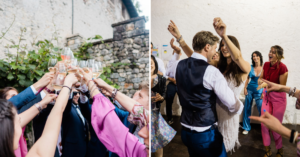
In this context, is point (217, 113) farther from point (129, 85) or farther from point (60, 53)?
point (60, 53)

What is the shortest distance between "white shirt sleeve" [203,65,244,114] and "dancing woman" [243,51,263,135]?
47 millimetres

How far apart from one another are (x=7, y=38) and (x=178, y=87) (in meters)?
1.28

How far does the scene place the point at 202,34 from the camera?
1.13 meters

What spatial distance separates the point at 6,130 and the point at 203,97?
109 centimetres

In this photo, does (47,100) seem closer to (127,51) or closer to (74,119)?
(74,119)

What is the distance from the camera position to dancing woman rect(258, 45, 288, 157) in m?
0.98

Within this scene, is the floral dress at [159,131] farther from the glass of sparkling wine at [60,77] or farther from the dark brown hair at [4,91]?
the dark brown hair at [4,91]

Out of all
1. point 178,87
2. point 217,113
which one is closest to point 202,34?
point 178,87

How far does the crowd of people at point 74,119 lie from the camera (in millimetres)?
742

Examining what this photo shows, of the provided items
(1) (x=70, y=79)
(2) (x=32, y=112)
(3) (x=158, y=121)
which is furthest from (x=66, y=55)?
(3) (x=158, y=121)

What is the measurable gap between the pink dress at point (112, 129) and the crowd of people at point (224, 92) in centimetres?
45

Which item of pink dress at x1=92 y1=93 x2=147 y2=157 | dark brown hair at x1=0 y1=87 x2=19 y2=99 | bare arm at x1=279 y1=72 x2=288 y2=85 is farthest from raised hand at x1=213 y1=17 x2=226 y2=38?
dark brown hair at x1=0 y1=87 x2=19 y2=99

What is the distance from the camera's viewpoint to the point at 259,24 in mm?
1022

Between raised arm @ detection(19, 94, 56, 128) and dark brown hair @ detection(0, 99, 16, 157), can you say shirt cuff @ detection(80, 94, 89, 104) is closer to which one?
raised arm @ detection(19, 94, 56, 128)
